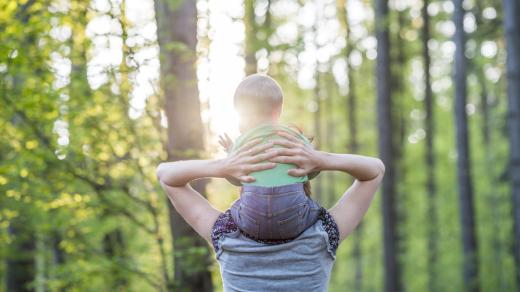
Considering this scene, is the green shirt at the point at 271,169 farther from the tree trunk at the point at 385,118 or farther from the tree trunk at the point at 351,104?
the tree trunk at the point at 351,104

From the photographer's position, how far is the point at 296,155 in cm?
218

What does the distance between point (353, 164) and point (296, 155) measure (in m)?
0.30

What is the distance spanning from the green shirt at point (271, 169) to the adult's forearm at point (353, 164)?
80 millimetres

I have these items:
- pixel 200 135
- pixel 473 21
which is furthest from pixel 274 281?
pixel 473 21

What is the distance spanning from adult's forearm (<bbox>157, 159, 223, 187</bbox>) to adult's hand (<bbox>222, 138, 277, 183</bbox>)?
54 millimetres

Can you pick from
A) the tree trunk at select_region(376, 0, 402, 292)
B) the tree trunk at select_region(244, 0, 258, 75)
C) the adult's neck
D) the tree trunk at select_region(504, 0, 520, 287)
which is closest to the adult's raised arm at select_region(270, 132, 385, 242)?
the adult's neck

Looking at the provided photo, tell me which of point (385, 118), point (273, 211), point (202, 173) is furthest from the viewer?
point (385, 118)

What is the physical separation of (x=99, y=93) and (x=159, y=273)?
5.88ft

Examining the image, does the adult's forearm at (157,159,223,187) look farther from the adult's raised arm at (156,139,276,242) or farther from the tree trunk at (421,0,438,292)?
the tree trunk at (421,0,438,292)

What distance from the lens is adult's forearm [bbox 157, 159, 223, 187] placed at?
2314 mm

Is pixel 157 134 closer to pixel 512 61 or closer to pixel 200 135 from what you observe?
pixel 200 135

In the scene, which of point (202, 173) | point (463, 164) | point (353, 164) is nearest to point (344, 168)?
point (353, 164)

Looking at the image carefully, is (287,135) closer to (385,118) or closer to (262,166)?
(262,166)

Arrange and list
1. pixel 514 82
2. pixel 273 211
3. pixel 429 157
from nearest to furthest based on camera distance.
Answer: pixel 273 211 < pixel 514 82 < pixel 429 157
